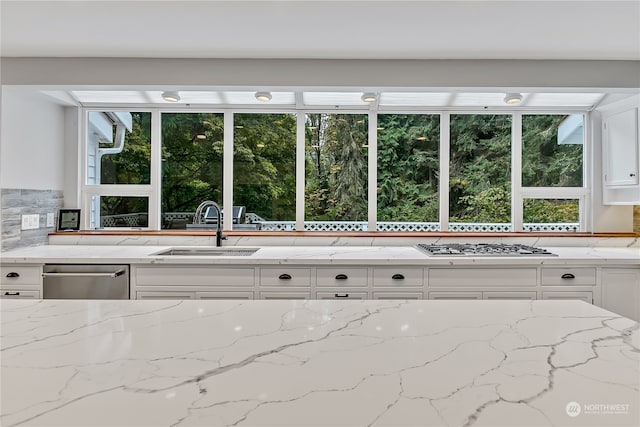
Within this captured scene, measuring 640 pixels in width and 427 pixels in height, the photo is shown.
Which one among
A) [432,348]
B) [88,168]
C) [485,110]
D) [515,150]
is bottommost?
[432,348]

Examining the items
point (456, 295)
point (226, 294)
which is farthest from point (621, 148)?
point (226, 294)

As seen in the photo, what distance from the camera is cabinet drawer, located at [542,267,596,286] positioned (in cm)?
250

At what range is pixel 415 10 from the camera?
1.99m

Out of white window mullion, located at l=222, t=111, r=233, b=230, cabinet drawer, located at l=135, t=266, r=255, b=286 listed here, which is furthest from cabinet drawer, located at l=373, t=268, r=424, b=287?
white window mullion, located at l=222, t=111, r=233, b=230

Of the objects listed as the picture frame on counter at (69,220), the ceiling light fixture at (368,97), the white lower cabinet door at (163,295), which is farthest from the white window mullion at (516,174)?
the picture frame on counter at (69,220)

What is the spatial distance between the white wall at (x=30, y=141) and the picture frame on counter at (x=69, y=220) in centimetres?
23

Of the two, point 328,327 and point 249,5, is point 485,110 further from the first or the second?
point 328,327

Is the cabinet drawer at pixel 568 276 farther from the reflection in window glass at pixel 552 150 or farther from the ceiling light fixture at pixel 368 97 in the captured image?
the ceiling light fixture at pixel 368 97

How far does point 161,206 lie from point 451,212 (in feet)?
8.99

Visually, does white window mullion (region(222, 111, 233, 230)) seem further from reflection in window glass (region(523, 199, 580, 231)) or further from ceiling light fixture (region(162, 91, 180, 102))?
reflection in window glass (region(523, 199, 580, 231))

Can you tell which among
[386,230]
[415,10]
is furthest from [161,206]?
[415,10]

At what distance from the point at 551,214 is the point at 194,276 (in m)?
3.21

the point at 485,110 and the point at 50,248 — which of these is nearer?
the point at 50,248

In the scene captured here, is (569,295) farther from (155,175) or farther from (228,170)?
(155,175)
